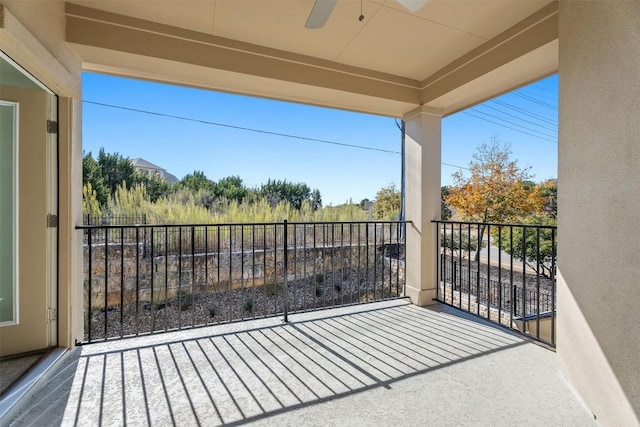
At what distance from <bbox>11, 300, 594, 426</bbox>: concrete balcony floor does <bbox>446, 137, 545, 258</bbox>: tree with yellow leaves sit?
6.29m

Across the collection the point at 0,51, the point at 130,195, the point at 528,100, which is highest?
the point at 528,100

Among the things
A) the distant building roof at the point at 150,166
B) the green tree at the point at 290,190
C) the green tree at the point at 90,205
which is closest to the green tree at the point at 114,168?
the distant building roof at the point at 150,166

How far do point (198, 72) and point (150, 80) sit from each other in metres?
0.50

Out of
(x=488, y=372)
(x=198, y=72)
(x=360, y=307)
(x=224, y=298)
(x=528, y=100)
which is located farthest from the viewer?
(x=528, y=100)

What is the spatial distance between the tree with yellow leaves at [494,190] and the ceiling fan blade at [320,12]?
7.31 m

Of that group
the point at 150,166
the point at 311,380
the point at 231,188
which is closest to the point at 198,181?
the point at 231,188

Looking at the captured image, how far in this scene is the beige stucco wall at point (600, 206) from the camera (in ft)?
3.76

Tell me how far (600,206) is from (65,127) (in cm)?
319

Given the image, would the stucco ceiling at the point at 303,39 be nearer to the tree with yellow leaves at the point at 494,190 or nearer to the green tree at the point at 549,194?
the tree with yellow leaves at the point at 494,190

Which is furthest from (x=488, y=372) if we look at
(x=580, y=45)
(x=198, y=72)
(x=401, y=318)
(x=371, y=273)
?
(x=371, y=273)

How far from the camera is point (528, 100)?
8422 mm

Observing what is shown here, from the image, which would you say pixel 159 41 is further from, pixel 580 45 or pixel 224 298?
pixel 224 298

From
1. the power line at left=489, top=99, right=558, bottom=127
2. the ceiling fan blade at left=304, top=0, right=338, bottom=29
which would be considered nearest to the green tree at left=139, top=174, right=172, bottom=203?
the ceiling fan blade at left=304, top=0, right=338, bottom=29

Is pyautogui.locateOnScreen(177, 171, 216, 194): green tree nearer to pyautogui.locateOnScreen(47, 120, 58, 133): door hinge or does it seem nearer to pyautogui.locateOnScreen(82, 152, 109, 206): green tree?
pyautogui.locateOnScreen(82, 152, 109, 206): green tree
